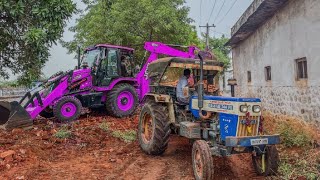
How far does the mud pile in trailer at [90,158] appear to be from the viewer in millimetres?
5828

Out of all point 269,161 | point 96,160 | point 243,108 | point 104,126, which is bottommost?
point 96,160

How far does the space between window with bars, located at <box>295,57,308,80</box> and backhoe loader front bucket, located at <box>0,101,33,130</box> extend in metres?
7.74

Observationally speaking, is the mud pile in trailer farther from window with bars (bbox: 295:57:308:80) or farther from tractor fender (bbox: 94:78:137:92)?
window with bars (bbox: 295:57:308:80)

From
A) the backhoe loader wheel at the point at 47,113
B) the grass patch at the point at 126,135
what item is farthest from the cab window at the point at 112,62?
the grass patch at the point at 126,135

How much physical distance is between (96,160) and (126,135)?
2211 millimetres

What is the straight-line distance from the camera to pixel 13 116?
8.54 metres

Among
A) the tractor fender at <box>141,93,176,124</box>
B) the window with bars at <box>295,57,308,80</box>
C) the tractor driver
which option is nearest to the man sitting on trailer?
the tractor driver

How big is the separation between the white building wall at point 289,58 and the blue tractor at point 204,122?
107 inches

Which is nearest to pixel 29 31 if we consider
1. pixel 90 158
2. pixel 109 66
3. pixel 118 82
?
pixel 90 158

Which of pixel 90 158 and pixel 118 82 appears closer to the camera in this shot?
pixel 90 158

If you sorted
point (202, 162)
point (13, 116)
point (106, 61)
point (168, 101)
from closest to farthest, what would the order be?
1. point (202, 162)
2. point (168, 101)
3. point (13, 116)
4. point (106, 61)

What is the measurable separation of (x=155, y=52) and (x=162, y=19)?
6.46 m

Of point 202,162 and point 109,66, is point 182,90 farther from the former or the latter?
point 109,66

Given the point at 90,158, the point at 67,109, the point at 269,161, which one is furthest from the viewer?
the point at 67,109
